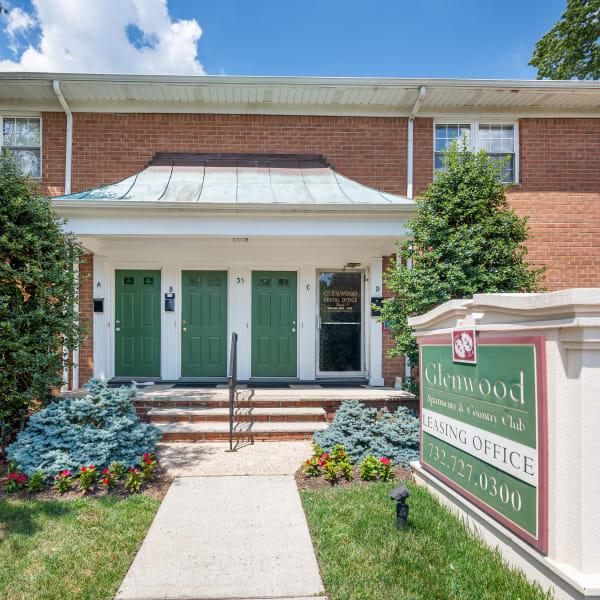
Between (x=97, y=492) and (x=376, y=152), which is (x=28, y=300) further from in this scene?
(x=376, y=152)

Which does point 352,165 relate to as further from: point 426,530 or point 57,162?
point 426,530

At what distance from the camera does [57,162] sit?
24.6ft

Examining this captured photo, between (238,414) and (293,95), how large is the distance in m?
5.58

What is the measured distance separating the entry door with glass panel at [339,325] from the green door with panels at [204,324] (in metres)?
1.94

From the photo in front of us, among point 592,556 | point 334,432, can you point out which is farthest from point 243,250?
point 592,556

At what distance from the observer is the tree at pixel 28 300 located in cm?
482

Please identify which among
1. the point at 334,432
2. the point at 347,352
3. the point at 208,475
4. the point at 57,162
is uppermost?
A: the point at 57,162

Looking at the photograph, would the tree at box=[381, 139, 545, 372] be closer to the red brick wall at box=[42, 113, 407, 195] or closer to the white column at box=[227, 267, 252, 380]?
the red brick wall at box=[42, 113, 407, 195]

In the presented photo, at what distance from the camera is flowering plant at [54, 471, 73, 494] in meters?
3.81

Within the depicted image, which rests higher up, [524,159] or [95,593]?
[524,159]

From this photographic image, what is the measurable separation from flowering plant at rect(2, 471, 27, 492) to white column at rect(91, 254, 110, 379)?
3.62 m

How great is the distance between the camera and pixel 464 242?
5289 millimetres

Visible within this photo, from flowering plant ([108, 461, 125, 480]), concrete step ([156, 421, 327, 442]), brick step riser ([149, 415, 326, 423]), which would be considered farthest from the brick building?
flowering plant ([108, 461, 125, 480])

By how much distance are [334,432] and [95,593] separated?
291cm
